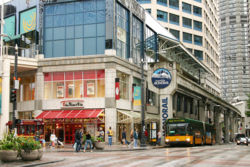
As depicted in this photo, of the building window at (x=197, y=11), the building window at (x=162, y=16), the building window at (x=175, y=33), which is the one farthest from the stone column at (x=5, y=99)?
the building window at (x=197, y=11)

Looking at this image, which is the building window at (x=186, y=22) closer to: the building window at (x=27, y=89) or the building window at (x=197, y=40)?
the building window at (x=197, y=40)

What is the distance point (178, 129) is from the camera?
38.1 meters

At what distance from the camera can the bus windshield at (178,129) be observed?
37938 millimetres

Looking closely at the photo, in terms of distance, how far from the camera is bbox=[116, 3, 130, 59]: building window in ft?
143

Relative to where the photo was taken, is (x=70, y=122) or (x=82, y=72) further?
(x=82, y=72)

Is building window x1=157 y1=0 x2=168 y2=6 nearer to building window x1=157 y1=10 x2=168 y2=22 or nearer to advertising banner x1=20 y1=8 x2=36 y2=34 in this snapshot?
building window x1=157 y1=10 x2=168 y2=22

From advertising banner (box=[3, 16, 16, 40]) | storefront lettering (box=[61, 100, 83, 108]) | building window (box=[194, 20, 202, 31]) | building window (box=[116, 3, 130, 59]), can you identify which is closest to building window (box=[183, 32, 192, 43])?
building window (box=[194, 20, 202, 31])

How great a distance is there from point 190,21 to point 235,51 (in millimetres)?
117317

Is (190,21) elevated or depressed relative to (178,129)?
elevated

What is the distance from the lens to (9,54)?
137 ft

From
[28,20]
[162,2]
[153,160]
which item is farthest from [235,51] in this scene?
[153,160]

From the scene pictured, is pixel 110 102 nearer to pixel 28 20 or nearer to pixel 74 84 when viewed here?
pixel 74 84

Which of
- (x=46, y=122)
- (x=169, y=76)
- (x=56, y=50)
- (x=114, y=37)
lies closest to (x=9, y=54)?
(x=56, y=50)

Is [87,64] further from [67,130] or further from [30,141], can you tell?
[30,141]
